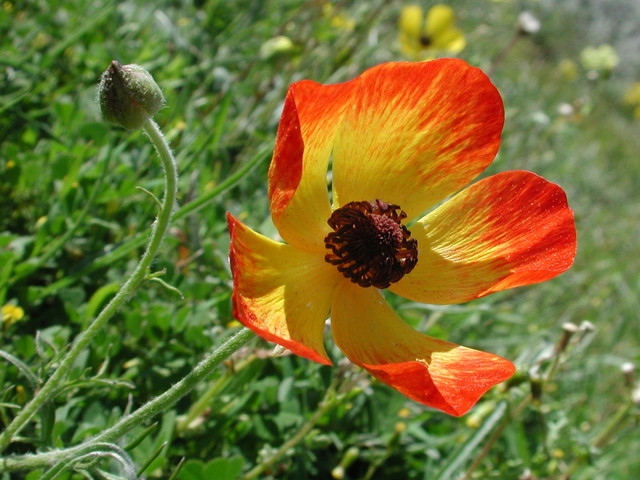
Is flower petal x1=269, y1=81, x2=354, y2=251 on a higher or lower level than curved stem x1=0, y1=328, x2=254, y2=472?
higher

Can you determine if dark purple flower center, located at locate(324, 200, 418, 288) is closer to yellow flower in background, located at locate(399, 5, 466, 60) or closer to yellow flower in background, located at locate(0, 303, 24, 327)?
yellow flower in background, located at locate(0, 303, 24, 327)

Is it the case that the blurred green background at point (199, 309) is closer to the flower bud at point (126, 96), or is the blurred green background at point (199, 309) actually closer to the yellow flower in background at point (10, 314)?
the yellow flower in background at point (10, 314)

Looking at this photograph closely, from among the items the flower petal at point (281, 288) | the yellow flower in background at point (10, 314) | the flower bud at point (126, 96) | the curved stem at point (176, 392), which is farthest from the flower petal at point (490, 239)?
the yellow flower in background at point (10, 314)

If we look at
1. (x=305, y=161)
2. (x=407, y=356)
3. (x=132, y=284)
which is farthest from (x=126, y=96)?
(x=407, y=356)

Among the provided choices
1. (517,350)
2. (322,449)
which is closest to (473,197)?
(322,449)

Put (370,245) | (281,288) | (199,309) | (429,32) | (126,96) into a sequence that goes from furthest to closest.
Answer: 1. (429,32)
2. (199,309)
3. (370,245)
4. (281,288)
5. (126,96)

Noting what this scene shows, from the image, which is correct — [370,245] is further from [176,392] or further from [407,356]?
[176,392]

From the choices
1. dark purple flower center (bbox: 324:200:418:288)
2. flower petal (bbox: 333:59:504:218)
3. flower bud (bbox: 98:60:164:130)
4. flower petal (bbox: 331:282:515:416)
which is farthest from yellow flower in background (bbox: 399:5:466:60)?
flower bud (bbox: 98:60:164:130)
